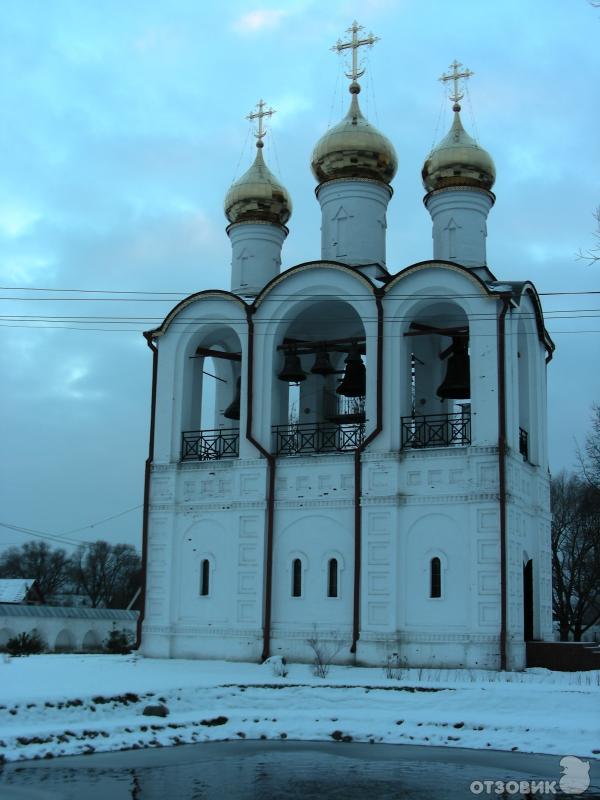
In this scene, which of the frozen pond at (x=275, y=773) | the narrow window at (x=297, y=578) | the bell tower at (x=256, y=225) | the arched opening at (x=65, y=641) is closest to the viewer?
the frozen pond at (x=275, y=773)

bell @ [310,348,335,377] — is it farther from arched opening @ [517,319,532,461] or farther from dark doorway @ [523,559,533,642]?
dark doorway @ [523,559,533,642]

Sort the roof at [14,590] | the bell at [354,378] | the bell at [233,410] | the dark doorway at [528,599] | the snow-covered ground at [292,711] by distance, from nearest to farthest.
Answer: the snow-covered ground at [292,711] → the dark doorway at [528,599] → the bell at [354,378] → the bell at [233,410] → the roof at [14,590]

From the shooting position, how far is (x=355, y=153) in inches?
904

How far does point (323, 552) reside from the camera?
20.3 m

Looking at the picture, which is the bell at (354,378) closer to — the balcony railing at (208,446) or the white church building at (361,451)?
the white church building at (361,451)

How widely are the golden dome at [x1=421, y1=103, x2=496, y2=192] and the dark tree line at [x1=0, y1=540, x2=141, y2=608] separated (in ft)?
167

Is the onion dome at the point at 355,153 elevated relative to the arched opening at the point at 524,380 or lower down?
elevated

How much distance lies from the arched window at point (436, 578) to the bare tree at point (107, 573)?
51543 mm

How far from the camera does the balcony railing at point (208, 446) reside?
22.2m

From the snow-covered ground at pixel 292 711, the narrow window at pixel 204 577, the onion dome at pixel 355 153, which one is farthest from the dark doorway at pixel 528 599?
the onion dome at pixel 355 153

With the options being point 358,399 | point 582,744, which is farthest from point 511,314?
point 582,744

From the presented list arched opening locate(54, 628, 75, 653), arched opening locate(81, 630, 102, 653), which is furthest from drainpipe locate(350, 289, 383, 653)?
arched opening locate(81, 630, 102, 653)

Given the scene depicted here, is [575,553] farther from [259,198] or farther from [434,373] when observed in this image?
[259,198]

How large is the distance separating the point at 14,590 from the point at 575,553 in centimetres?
2635
